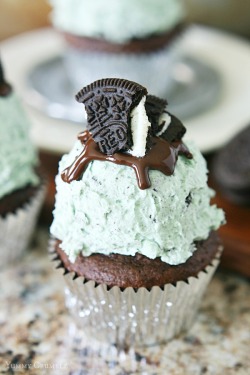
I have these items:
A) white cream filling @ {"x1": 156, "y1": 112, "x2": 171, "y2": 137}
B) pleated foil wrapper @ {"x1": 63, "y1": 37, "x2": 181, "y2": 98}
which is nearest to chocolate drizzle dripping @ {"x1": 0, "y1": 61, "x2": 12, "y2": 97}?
white cream filling @ {"x1": 156, "y1": 112, "x2": 171, "y2": 137}

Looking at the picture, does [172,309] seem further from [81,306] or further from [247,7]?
[247,7]

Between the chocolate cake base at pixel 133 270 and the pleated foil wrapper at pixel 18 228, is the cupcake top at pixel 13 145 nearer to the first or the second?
the pleated foil wrapper at pixel 18 228

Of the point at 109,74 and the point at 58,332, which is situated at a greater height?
the point at 109,74

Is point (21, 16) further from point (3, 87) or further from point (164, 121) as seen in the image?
point (164, 121)

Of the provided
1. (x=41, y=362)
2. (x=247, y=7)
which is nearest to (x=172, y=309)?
(x=41, y=362)

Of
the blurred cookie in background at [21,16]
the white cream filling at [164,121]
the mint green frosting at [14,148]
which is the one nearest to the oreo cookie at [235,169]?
the white cream filling at [164,121]

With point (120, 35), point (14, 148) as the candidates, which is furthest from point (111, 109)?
point (120, 35)

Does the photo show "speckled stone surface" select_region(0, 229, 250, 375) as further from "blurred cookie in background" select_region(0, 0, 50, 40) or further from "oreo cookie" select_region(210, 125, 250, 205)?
"blurred cookie in background" select_region(0, 0, 50, 40)
